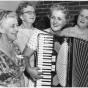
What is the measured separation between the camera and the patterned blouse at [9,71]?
1506 mm

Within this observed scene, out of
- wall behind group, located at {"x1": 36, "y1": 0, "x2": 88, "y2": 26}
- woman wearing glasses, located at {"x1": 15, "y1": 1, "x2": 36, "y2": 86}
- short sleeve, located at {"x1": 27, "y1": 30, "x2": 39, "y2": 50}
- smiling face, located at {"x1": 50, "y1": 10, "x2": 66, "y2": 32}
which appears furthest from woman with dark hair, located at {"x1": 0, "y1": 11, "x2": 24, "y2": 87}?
wall behind group, located at {"x1": 36, "y1": 0, "x2": 88, "y2": 26}

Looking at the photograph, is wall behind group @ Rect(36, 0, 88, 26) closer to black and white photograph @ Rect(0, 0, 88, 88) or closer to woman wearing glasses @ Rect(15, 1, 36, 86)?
woman wearing glasses @ Rect(15, 1, 36, 86)

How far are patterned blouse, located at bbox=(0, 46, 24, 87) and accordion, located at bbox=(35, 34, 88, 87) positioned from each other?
0.18 meters

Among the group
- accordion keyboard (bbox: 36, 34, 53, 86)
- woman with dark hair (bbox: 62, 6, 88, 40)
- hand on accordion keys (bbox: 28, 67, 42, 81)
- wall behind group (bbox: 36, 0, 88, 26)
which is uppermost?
wall behind group (bbox: 36, 0, 88, 26)

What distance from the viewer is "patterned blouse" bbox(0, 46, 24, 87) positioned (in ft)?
4.94

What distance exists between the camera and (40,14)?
413 cm

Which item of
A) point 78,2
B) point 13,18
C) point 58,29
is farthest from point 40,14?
point 13,18

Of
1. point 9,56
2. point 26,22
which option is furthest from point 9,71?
point 26,22

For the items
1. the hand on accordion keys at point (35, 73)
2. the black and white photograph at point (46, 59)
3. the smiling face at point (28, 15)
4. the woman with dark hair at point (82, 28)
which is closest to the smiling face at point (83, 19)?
the woman with dark hair at point (82, 28)

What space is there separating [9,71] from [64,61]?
1.45ft

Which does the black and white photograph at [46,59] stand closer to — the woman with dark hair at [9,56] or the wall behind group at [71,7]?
the woman with dark hair at [9,56]

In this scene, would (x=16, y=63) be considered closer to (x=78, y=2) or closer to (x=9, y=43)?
(x=9, y=43)

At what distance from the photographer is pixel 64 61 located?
1.60m

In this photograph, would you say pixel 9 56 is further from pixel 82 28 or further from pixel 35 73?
pixel 82 28
